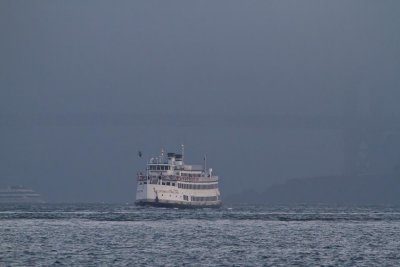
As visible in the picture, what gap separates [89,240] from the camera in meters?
96.6

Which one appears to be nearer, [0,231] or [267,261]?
[267,261]

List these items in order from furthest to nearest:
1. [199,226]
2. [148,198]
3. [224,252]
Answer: [148,198]
[199,226]
[224,252]

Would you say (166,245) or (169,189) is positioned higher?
(169,189)

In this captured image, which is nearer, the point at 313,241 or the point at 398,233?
the point at 313,241

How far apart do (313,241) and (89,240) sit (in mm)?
18766

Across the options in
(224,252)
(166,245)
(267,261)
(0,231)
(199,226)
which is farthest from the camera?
(199,226)

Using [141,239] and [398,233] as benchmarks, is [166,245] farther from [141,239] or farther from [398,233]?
[398,233]

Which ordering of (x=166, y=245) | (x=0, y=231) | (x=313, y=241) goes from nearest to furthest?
(x=166, y=245) < (x=313, y=241) < (x=0, y=231)

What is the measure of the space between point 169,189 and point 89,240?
10208cm

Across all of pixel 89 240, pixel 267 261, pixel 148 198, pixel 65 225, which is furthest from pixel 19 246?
pixel 148 198

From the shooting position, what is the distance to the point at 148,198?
641 feet

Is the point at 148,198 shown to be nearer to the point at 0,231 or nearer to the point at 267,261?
the point at 0,231

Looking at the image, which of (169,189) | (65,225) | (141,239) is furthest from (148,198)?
(141,239)

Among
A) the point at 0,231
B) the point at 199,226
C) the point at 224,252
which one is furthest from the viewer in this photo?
the point at 199,226
